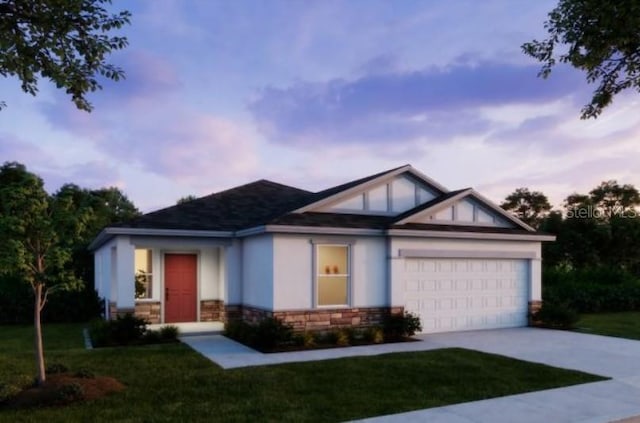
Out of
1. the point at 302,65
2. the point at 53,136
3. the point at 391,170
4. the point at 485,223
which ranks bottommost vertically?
the point at 485,223

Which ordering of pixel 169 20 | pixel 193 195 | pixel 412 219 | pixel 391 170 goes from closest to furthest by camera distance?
pixel 169 20 < pixel 412 219 < pixel 391 170 < pixel 193 195

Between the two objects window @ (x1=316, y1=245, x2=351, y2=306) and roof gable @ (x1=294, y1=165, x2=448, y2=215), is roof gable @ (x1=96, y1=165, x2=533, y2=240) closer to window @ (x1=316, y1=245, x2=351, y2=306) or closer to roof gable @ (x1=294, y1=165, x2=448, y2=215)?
roof gable @ (x1=294, y1=165, x2=448, y2=215)

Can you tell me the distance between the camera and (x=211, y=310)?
52.5 feet

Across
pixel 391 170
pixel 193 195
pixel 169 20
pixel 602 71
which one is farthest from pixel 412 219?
pixel 193 195

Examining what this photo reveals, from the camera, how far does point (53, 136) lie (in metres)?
15.9

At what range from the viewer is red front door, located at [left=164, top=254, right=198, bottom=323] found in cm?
1547

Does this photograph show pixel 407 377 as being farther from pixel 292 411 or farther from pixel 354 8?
pixel 354 8

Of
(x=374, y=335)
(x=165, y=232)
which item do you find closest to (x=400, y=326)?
(x=374, y=335)

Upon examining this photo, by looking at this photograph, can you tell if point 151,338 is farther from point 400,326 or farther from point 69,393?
point 400,326

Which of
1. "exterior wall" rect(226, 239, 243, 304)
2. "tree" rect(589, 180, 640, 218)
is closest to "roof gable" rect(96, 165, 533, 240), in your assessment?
"exterior wall" rect(226, 239, 243, 304)

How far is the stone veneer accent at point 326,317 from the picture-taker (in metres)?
12.6

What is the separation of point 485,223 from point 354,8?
7485mm

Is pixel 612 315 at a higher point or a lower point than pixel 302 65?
lower

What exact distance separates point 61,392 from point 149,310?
8.39 metres
